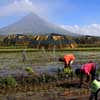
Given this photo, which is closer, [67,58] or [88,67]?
[88,67]

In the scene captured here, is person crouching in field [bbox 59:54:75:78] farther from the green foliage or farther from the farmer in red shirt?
the green foliage

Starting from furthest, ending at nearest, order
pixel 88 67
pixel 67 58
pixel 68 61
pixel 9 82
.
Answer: pixel 68 61
pixel 67 58
pixel 9 82
pixel 88 67

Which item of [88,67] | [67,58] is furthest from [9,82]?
[88,67]

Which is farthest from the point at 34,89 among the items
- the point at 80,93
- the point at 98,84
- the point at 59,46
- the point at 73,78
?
the point at 59,46

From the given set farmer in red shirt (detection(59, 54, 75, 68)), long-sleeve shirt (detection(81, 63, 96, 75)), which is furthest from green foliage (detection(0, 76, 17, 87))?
long-sleeve shirt (detection(81, 63, 96, 75))

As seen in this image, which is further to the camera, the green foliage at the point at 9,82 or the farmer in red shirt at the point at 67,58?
the farmer in red shirt at the point at 67,58

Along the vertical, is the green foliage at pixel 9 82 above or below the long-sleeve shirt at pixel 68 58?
below

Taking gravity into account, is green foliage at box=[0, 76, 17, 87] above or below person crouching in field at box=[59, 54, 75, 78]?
below

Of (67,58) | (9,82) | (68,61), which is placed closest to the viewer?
(9,82)

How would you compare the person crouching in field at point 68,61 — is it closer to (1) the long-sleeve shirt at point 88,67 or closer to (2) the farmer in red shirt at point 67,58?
(2) the farmer in red shirt at point 67,58

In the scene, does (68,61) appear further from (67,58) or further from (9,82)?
(9,82)

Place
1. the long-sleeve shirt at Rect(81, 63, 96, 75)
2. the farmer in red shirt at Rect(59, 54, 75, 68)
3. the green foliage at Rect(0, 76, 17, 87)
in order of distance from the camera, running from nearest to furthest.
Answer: the long-sleeve shirt at Rect(81, 63, 96, 75), the green foliage at Rect(0, 76, 17, 87), the farmer in red shirt at Rect(59, 54, 75, 68)

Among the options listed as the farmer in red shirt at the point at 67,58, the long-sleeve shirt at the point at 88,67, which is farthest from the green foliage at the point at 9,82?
the long-sleeve shirt at the point at 88,67

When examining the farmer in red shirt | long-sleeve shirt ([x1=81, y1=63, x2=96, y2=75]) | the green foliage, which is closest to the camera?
long-sleeve shirt ([x1=81, y1=63, x2=96, y2=75])
